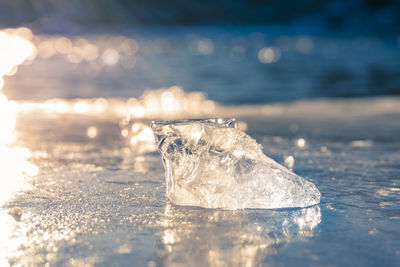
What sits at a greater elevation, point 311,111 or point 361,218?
point 311,111

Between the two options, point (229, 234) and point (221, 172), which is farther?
point (221, 172)

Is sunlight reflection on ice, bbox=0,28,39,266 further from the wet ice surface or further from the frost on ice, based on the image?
the frost on ice

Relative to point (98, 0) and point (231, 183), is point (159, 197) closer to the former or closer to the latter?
point (231, 183)

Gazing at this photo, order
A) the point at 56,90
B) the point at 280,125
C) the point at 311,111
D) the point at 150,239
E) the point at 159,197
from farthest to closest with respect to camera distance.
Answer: the point at 56,90
the point at 311,111
the point at 280,125
the point at 159,197
the point at 150,239

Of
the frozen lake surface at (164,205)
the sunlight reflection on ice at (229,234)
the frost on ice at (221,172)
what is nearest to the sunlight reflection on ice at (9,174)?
the frozen lake surface at (164,205)

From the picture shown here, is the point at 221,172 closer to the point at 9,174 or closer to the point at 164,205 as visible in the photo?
the point at 164,205

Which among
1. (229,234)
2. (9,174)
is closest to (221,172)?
(229,234)

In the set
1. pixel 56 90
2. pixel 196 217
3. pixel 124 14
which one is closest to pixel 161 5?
pixel 124 14
